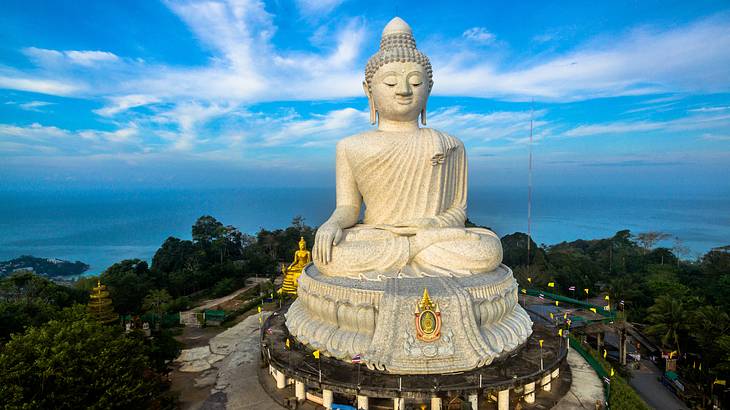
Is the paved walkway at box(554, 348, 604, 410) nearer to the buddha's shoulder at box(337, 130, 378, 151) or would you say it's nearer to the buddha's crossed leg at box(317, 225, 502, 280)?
the buddha's crossed leg at box(317, 225, 502, 280)

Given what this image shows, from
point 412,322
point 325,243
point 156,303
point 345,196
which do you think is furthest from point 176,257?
point 412,322

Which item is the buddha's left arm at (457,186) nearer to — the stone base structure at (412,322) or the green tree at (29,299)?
the stone base structure at (412,322)

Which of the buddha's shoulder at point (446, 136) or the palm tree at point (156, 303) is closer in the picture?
the buddha's shoulder at point (446, 136)

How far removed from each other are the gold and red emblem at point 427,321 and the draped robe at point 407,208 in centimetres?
152

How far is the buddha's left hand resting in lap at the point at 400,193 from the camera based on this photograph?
9930 millimetres

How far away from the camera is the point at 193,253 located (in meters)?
25.0

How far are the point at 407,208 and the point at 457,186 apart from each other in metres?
1.75

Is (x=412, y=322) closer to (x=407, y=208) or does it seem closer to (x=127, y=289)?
(x=407, y=208)

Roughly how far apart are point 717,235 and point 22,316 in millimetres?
78223

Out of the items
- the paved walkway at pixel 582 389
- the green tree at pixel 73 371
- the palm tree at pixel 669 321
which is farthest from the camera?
the palm tree at pixel 669 321

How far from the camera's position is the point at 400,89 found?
11.3 metres

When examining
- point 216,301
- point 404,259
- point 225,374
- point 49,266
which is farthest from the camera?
point 49,266

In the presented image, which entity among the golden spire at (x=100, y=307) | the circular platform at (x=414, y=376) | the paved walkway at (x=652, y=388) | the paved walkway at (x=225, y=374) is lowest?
the paved walkway at (x=652, y=388)

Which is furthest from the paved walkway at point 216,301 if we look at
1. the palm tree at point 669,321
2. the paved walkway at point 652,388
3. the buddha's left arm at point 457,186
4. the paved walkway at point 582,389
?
the palm tree at point 669,321
